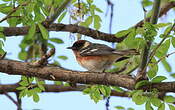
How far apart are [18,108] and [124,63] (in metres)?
1.65

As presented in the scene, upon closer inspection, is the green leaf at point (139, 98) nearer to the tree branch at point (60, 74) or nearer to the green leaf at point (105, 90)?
the tree branch at point (60, 74)

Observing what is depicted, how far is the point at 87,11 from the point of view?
5.36 m

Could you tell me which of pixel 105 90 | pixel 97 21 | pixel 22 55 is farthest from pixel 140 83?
pixel 22 55

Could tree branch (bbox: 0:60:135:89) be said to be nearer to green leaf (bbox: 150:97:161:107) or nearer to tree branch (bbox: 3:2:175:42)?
green leaf (bbox: 150:97:161:107)

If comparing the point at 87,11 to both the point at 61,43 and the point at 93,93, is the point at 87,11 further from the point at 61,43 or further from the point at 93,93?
the point at 61,43

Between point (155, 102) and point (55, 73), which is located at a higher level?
point (55, 73)

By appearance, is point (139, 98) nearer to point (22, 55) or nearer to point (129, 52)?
point (129, 52)

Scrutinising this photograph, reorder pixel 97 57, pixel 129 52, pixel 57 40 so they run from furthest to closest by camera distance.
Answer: pixel 97 57 < pixel 57 40 < pixel 129 52

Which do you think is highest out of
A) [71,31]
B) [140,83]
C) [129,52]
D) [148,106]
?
[71,31]

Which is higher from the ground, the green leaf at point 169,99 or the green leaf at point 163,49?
the green leaf at point 163,49

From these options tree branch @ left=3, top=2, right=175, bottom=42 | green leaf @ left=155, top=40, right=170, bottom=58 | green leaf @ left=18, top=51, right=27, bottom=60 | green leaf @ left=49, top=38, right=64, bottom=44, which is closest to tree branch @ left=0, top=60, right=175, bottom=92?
green leaf @ left=155, top=40, right=170, bottom=58

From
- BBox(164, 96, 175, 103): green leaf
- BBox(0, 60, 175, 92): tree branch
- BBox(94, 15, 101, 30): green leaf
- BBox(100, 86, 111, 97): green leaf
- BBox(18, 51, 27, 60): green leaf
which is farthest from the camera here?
BBox(18, 51, 27, 60): green leaf

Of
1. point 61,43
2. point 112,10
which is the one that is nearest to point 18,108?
point 61,43

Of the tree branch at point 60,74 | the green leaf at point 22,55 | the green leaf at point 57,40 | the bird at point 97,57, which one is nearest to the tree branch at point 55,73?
the tree branch at point 60,74
